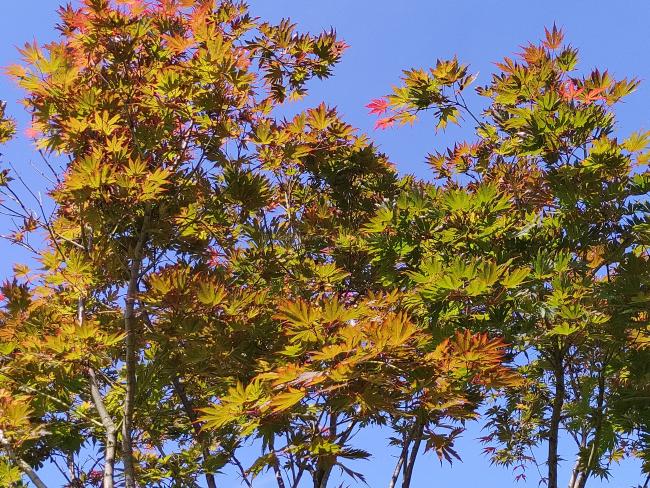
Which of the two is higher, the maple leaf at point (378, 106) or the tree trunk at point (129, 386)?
the maple leaf at point (378, 106)

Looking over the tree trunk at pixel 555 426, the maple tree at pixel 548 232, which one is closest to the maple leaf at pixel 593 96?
the maple tree at pixel 548 232

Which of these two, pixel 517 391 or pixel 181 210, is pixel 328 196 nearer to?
pixel 181 210

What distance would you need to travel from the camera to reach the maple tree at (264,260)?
4.60 m

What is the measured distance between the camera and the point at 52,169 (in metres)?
5.72

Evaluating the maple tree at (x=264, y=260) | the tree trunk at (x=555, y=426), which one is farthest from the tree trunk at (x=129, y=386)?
the tree trunk at (x=555, y=426)

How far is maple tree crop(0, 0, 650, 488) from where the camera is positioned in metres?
4.60

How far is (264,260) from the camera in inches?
242

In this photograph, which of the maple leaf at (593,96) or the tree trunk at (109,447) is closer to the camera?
the tree trunk at (109,447)

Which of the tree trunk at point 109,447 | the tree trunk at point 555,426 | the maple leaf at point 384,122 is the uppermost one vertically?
the maple leaf at point 384,122

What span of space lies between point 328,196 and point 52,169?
2.80 meters

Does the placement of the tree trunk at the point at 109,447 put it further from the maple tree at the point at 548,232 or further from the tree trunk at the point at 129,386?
the maple tree at the point at 548,232

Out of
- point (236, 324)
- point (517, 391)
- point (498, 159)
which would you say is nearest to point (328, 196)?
point (498, 159)

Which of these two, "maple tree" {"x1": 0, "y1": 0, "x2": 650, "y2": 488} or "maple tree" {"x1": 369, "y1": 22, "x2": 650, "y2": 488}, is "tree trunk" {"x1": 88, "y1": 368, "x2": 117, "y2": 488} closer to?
"maple tree" {"x1": 0, "y1": 0, "x2": 650, "y2": 488}

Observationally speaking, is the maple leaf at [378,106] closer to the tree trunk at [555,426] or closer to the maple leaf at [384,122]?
the maple leaf at [384,122]
